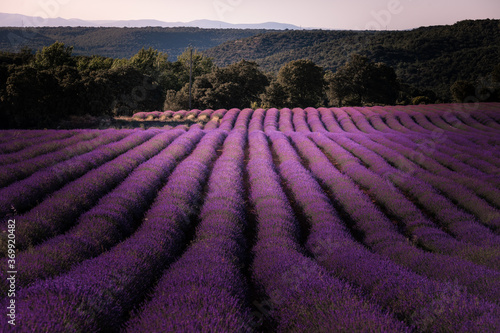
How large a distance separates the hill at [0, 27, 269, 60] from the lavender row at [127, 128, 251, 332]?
308ft

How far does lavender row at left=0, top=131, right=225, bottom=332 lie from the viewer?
237 cm

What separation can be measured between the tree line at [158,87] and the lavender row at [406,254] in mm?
26633

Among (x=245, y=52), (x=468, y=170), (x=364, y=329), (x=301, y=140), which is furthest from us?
(x=245, y=52)

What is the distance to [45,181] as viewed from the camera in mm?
6965

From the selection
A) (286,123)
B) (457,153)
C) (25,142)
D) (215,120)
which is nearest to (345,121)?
(286,123)

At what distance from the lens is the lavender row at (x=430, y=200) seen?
5.91 meters

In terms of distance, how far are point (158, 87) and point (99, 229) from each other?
46.1 metres

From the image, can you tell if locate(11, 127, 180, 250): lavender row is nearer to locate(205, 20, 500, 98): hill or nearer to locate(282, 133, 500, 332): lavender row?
locate(282, 133, 500, 332): lavender row

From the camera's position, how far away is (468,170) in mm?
10734

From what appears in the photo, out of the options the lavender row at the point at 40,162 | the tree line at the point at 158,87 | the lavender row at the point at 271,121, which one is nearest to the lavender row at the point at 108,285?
the lavender row at the point at 40,162

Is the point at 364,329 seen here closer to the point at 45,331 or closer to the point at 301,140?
the point at 45,331

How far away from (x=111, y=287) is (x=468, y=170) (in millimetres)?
11646

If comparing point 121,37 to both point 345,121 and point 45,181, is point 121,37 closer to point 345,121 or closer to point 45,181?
point 345,121

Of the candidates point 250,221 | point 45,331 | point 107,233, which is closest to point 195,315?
point 45,331
